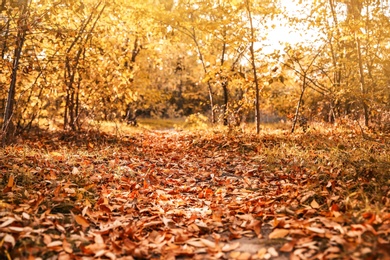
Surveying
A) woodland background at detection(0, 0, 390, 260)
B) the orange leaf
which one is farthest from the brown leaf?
the orange leaf

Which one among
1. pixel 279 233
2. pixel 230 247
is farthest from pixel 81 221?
pixel 279 233

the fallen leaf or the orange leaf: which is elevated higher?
the orange leaf

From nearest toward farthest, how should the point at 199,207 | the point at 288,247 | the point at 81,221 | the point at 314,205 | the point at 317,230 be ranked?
the point at 288,247
the point at 317,230
the point at 81,221
the point at 314,205
the point at 199,207

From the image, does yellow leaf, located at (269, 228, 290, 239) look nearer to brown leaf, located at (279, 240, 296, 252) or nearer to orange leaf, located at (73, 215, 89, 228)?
brown leaf, located at (279, 240, 296, 252)

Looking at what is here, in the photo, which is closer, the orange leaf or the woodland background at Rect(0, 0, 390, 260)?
the woodland background at Rect(0, 0, 390, 260)

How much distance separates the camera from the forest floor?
2.63 m

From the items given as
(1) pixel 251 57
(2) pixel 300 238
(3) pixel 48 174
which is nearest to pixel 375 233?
(2) pixel 300 238

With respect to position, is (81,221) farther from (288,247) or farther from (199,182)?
(199,182)

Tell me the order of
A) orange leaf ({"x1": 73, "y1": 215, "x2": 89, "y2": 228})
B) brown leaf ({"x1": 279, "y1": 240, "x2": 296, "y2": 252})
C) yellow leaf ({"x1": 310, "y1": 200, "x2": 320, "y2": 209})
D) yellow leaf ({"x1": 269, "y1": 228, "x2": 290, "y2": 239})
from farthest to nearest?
yellow leaf ({"x1": 310, "y1": 200, "x2": 320, "y2": 209}), orange leaf ({"x1": 73, "y1": 215, "x2": 89, "y2": 228}), yellow leaf ({"x1": 269, "y1": 228, "x2": 290, "y2": 239}), brown leaf ({"x1": 279, "y1": 240, "x2": 296, "y2": 252})

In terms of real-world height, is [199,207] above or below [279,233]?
below

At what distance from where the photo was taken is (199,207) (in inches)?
158

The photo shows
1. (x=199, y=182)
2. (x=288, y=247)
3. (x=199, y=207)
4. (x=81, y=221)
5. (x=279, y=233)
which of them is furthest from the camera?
(x=199, y=182)

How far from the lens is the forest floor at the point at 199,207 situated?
2.63m

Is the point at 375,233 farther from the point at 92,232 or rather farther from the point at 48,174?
the point at 48,174
